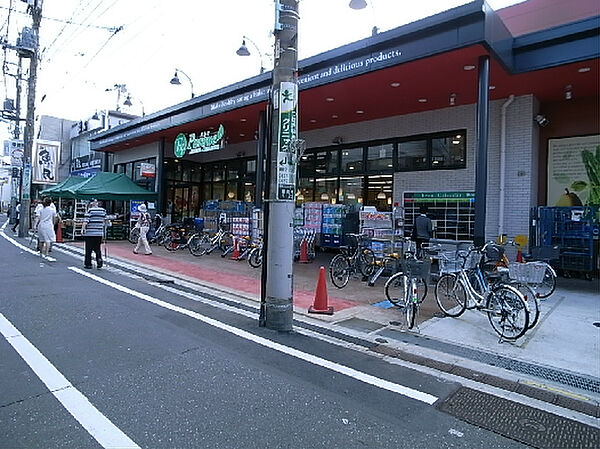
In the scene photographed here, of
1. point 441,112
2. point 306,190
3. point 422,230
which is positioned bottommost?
point 422,230

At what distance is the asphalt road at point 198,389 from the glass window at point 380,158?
393 inches

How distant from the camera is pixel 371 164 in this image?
51.1 feet

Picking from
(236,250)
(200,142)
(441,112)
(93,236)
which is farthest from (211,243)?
(441,112)

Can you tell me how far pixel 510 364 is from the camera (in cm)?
500

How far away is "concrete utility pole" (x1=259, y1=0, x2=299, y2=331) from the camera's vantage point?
19.8 feet

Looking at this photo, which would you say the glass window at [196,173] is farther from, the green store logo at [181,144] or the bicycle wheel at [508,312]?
the bicycle wheel at [508,312]

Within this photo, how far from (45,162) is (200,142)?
11.3 metres

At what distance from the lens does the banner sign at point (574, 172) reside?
37.7ft

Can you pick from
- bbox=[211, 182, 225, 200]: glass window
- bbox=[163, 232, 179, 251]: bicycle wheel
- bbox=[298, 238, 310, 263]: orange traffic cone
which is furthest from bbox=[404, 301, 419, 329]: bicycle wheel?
bbox=[211, 182, 225, 200]: glass window

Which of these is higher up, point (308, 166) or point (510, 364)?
point (308, 166)

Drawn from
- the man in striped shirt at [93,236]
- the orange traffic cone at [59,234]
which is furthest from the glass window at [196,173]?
the man in striped shirt at [93,236]

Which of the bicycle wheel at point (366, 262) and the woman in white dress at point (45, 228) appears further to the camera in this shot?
the woman in white dress at point (45, 228)

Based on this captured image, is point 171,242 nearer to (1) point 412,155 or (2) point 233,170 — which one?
(2) point 233,170

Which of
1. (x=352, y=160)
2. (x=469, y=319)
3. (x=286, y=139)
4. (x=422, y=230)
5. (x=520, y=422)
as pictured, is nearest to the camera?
(x=520, y=422)
